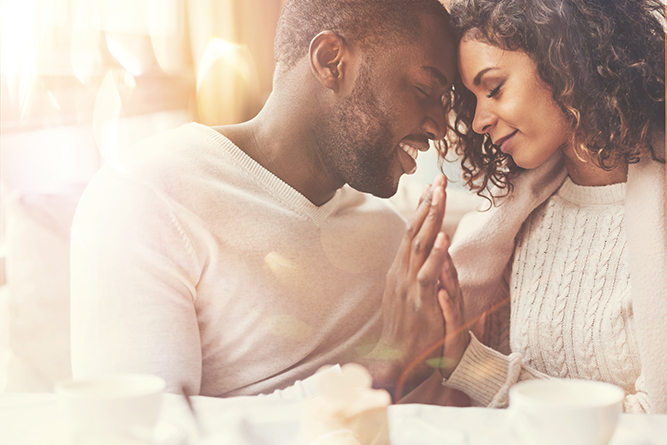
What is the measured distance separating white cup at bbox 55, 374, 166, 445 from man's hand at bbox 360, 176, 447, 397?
272mm

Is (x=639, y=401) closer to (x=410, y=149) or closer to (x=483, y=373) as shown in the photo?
(x=483, y=373)


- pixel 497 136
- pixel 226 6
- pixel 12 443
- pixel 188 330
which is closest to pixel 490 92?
pixel 497 136

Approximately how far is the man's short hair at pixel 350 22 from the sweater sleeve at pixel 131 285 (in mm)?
223

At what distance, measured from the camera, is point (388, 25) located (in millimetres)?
595

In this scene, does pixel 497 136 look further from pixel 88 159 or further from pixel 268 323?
pixel 88 159

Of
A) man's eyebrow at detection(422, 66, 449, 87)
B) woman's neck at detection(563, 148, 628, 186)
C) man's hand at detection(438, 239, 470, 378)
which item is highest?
man's eyebrow at detection(422, 66, 449, 87)

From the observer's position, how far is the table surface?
0.54 meters

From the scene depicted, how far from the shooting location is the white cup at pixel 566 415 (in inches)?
17.3

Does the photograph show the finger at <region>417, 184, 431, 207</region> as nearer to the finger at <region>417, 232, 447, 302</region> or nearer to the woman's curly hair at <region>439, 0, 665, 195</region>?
the finger at <region>417, 232, 447, 302</region>

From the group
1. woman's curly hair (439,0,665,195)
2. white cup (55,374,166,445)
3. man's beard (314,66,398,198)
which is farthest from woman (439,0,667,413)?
white cup (55,374,166,445)

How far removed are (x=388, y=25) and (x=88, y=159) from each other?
1.16 ft

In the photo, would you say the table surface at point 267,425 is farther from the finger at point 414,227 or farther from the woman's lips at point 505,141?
the woman's lips at point 505,141

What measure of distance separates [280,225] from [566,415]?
343 millimetres

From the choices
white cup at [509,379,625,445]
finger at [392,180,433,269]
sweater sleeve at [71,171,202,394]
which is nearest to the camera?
white cup at [509,379,625,445]
